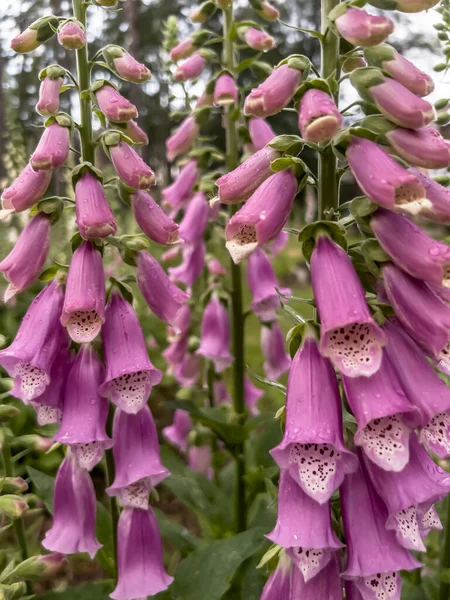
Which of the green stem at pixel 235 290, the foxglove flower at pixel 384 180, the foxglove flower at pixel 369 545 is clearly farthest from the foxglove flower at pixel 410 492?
the green stem at pixel 235 290

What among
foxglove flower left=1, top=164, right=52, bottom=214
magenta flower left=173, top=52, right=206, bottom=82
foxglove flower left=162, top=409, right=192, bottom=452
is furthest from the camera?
foxglove flower left=162, top=409, right=192, bottom=452

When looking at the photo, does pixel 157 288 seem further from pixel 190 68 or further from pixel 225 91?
pixel 190 68

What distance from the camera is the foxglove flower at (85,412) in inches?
53.2

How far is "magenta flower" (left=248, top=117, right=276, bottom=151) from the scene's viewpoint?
2127 mm

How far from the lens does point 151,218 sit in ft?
4.93

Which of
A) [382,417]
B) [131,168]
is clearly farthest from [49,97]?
[382,417]

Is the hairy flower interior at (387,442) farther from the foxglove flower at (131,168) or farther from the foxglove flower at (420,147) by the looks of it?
the foxglove flower at (131,168)

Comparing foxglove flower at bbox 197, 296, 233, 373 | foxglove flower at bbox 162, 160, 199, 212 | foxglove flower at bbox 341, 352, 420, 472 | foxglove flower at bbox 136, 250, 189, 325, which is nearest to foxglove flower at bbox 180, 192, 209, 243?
foxglove flower at bbox 162, 160, 199, 212

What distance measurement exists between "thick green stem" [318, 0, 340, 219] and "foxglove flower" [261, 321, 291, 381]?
4.54ft

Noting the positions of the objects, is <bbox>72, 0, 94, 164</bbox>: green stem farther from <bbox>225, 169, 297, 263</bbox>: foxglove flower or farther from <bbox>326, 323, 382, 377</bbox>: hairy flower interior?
<bbox>326, 323, 382, 377</bbox>: hairy flower interior

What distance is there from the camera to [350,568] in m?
1.10

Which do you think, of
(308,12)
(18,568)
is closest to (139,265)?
(18,568)

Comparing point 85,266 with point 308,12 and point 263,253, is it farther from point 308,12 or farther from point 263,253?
point 308,12

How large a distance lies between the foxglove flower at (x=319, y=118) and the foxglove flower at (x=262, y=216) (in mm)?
117
